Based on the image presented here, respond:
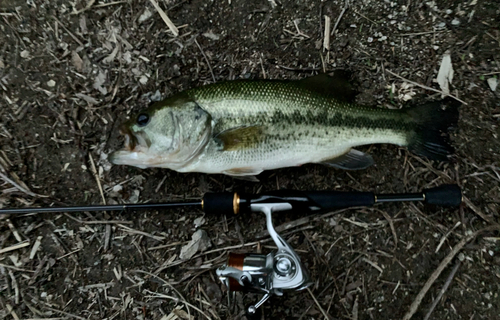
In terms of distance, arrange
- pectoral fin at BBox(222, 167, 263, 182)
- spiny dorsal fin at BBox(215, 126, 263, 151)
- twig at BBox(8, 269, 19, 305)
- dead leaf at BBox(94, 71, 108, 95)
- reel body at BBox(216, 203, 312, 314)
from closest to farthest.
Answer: reel body at BBox(216, 203, 312, 314) → spiny dorsal fin at BBox(215, 126, 263, 151) → pectoral fin at BBox(222, 167, 263, 182) → twig at BBox(8, 269, 19, 305) → dead leaf at BBox(94, 71, 108, 95)

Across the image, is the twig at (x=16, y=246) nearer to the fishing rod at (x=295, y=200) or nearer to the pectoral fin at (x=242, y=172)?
the fishing rod at (x=295, y=200)

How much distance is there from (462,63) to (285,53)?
1686 mm

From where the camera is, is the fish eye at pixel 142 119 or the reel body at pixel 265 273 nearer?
the reel body at pixel 265 273

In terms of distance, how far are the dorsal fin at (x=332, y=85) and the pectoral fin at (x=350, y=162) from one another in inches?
19.4

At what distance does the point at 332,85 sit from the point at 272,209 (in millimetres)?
1197

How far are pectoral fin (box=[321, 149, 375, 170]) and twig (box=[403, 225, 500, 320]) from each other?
3.46 feet

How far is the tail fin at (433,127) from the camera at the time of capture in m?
2.71

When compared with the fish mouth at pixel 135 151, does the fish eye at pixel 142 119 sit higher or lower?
higher

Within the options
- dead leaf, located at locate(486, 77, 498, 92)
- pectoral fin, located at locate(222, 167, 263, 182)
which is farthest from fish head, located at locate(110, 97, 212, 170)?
dead leaf, located at locate(486, 77, 498, 92)

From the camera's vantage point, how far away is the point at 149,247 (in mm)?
2826

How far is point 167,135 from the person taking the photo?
8.29 feet

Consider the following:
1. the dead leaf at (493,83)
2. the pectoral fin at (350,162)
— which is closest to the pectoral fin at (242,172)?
the pectoral fin at (350,162)

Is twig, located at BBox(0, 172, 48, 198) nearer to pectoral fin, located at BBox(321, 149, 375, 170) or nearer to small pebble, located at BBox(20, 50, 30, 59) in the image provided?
small pebble, located at BBox(20, 50, 30, 59)

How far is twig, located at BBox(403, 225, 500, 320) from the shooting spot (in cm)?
270
